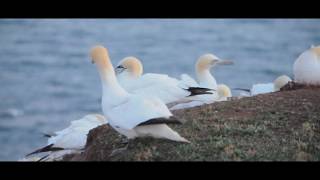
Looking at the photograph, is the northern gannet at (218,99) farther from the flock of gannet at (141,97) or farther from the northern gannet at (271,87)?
the northern gannet at (271,87)

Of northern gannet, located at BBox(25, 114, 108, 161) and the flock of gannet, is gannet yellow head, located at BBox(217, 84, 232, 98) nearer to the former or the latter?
the flock of gannet

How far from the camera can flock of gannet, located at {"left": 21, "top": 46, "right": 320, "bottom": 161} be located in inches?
220

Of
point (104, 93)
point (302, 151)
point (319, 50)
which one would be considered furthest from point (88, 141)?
point (319, 50)

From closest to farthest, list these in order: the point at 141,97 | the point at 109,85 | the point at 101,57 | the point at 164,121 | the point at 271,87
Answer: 1. the point at 164,121
2. the point at 141,97
3. the point at 109,85
4. the point at 101,57
5. the point at 271,87

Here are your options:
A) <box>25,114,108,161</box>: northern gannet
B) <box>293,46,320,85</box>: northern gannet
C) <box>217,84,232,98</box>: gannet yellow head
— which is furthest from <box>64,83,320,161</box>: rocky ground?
<box>217,84,232,98</box>: gannet yellow head

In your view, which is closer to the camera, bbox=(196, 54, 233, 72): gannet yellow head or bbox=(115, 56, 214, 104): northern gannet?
bbox=(115, 56, 214, 104): northern gannet

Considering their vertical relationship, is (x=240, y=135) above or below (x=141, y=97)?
below

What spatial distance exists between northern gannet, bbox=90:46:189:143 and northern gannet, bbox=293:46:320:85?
2.25 metres

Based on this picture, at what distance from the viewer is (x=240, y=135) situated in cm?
621

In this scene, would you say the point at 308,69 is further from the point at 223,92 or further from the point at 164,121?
the point at 164,121

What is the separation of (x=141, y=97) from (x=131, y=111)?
0.18m

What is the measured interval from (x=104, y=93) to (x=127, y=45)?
10.8 meters

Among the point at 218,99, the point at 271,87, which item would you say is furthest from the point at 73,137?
the point at 271,87

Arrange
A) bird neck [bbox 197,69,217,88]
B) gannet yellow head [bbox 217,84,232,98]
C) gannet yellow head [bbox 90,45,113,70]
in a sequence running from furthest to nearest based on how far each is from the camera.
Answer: gannet yellow head [bbox 217,84,232,98] < bird neck [bbox 197,69,217,88] < gannet yellow head [bbox 90,45,113,70]
